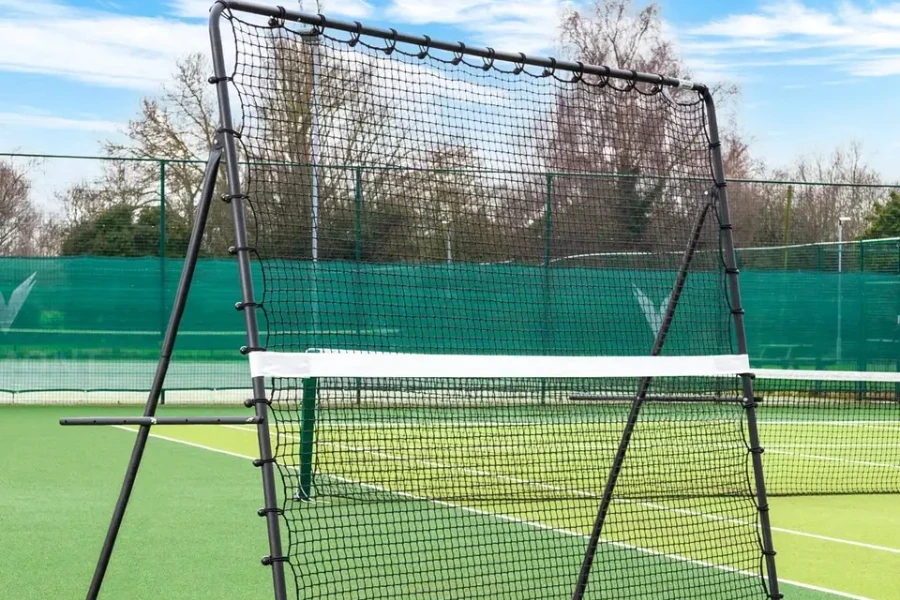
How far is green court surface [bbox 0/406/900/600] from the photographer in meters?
5.68

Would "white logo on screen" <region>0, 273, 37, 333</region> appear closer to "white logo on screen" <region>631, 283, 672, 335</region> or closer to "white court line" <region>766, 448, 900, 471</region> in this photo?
"white court line" <region>766, 448, 900, 471</region>

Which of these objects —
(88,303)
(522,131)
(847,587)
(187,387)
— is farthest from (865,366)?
(522,131)

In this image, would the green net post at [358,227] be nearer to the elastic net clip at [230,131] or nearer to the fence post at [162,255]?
the elastic net clip at [230,131]

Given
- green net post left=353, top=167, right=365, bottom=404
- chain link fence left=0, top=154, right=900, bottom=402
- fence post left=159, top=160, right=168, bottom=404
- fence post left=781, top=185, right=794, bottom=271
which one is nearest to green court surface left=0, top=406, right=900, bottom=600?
green net post left=353, top=167, right=365, bottom=404

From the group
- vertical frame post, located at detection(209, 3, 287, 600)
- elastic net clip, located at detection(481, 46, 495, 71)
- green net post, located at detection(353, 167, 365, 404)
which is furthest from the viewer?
green net post, located at detection(353, 167, 365, 404)

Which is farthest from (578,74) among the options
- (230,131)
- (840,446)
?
(840,446)

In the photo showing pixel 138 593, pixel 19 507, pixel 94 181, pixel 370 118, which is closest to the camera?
pixel 370 118

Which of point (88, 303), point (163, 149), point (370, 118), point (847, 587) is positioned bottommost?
point (847, 587)

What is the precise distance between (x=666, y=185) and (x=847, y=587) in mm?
2142

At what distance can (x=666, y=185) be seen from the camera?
6195 mm

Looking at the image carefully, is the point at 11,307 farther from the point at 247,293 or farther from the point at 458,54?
the point at 247,293

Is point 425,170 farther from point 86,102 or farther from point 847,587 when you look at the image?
point 86,102

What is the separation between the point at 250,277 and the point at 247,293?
77mm

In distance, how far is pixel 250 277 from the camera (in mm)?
3920
